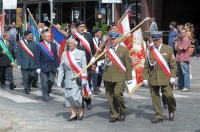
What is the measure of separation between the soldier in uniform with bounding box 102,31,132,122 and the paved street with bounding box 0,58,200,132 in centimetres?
28

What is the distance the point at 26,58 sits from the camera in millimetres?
15711

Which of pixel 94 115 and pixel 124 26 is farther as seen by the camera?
pixel 124 26

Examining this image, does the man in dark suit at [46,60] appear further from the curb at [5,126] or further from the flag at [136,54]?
the curb at [5,126]

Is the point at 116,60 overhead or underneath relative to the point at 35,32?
underneath

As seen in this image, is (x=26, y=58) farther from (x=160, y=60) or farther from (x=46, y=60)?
(x=160, y=60)

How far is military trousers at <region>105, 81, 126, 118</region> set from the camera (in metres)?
10.9

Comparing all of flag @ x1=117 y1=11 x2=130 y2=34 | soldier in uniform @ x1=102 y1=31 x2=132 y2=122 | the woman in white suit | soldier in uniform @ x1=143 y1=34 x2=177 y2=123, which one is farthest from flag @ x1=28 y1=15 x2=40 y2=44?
soldier in uniform @ x1=143 y1=34 x2=177 y2=123

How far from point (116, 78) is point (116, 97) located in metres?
Answer: 0.38

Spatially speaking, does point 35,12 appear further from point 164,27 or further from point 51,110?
point 51,110

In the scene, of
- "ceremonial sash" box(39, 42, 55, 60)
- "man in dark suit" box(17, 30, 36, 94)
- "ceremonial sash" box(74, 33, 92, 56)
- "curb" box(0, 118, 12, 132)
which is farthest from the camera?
"man in dark suit" box(17, 30, 36, 94)

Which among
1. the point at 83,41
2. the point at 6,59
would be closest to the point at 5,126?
the point at 83,41

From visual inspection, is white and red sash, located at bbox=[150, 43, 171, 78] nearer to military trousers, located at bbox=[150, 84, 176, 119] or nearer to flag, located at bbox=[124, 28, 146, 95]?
military trousers, located at bbox=[150, 84, 176, 119]

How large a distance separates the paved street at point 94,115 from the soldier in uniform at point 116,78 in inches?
11.0

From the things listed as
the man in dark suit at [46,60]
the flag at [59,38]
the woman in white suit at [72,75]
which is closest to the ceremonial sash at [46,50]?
the man in dark suit at [46,60]
